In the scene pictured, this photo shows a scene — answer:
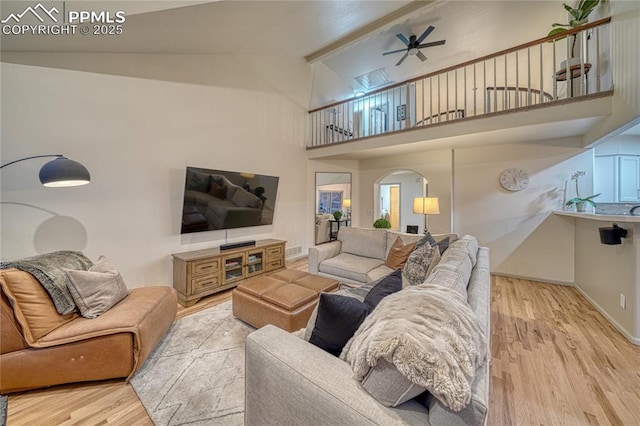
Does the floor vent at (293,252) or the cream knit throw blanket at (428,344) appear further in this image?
the floor vent at (293,252)

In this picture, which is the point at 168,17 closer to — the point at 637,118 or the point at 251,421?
the point at 251,421

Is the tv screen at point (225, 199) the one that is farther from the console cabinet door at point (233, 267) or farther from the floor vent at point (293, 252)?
the floor vent at point (293, 252)

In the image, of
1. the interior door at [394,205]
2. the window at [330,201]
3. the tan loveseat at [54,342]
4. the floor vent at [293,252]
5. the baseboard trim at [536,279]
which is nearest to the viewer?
the tan loveseat at [54,342]

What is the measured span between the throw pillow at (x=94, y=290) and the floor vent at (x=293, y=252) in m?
3.22

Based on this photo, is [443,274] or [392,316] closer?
[392,316]

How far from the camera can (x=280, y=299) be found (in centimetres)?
223

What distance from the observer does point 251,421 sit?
1.19m

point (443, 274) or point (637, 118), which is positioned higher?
point (637, 118)

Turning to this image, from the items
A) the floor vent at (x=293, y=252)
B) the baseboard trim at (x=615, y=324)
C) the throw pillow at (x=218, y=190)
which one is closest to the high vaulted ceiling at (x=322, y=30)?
the throw pillow at (x=218, y=190)

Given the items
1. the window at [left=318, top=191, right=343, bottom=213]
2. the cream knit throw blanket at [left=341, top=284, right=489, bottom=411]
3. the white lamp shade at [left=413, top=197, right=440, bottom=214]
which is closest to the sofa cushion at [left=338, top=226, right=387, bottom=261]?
the white lamp shade at [left=413, top=197, right=440, bottom=214]

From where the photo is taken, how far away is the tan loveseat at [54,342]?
1582 millimetres

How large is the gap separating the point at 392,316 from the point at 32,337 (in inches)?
90.8


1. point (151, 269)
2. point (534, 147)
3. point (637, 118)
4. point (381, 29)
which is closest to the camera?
point (637, 118)

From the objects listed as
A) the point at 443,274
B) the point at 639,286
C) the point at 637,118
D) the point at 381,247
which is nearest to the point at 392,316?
the point at 443,274
